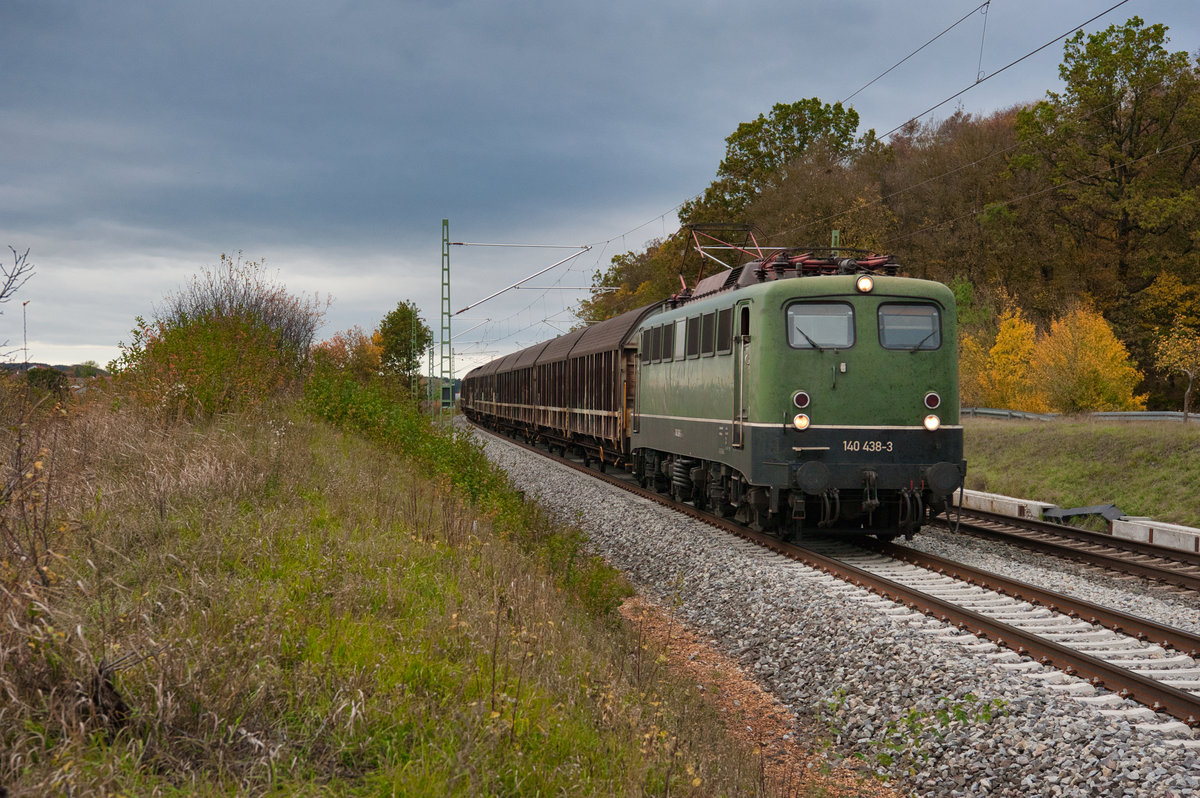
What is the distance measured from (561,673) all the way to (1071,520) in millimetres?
12374

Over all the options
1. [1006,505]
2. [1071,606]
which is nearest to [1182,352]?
[1006,505]

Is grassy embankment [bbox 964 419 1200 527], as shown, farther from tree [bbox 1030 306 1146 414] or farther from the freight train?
tree [bbox 1030 306 1146 414]

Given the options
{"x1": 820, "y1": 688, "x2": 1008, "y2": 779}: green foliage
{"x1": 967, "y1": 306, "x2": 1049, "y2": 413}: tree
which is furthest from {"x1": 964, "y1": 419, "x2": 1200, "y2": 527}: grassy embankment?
{"x1": 967, "y1": 306, "x2": 1049, "y2": 413}: tree

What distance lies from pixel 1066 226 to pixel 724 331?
34174mm

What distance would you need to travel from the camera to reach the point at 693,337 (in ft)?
44.9

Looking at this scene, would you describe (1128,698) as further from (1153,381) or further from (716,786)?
(1153,381)

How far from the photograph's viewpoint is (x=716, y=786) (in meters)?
4.55

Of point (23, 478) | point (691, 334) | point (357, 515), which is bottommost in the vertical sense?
point (357, 515)

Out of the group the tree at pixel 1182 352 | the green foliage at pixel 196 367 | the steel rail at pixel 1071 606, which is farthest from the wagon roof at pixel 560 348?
the tree at pixel 1182 352

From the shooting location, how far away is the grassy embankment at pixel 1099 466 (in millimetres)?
15914

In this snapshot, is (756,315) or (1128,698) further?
(756,315)

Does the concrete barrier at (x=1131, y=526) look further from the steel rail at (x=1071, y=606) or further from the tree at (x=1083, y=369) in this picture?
the tree at (x=1083, y=369)

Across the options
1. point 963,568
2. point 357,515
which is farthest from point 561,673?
point 963,568

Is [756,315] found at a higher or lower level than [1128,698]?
higher
